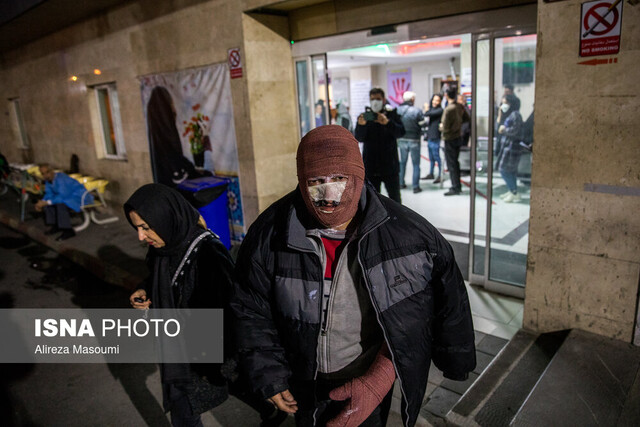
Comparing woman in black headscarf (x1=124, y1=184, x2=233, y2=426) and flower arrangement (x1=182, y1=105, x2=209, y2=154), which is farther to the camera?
flower arrangement (x1=182, y1=105, x2=209, y2=154)

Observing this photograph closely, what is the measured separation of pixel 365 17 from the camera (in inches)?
223

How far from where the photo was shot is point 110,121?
412 inches

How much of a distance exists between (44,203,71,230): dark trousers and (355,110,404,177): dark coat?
558 centimetres

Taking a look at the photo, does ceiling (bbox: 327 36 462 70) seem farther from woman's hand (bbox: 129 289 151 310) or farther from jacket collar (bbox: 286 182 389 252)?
jacket collar (bbox: 286 182 389 252)

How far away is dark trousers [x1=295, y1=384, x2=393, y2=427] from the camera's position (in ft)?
7.02

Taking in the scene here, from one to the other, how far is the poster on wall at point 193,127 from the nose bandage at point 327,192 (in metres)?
5.01

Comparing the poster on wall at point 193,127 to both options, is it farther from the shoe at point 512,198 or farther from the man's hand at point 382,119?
the shoe at point 512,198

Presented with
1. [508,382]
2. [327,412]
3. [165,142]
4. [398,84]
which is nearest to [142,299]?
[327,412]

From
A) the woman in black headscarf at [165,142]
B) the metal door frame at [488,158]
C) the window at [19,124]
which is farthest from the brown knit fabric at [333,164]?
the window at [19,124]

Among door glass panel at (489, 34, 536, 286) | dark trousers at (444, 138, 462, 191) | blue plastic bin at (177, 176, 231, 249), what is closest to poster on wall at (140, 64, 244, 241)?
blue plastic bin at (177, 176, 231, 249)

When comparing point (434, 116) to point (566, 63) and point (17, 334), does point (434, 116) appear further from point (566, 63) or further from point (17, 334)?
point (17, 334)

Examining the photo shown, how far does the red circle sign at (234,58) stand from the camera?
6268mm

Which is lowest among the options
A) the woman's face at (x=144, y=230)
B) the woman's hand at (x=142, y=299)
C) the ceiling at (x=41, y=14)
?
the woman's hand at (x=142, y=299)

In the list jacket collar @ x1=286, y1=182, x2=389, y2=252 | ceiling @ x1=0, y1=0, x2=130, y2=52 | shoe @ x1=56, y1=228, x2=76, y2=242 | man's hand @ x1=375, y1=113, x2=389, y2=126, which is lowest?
shoe @ x1=56, y1=228, x2=76, y2=242
